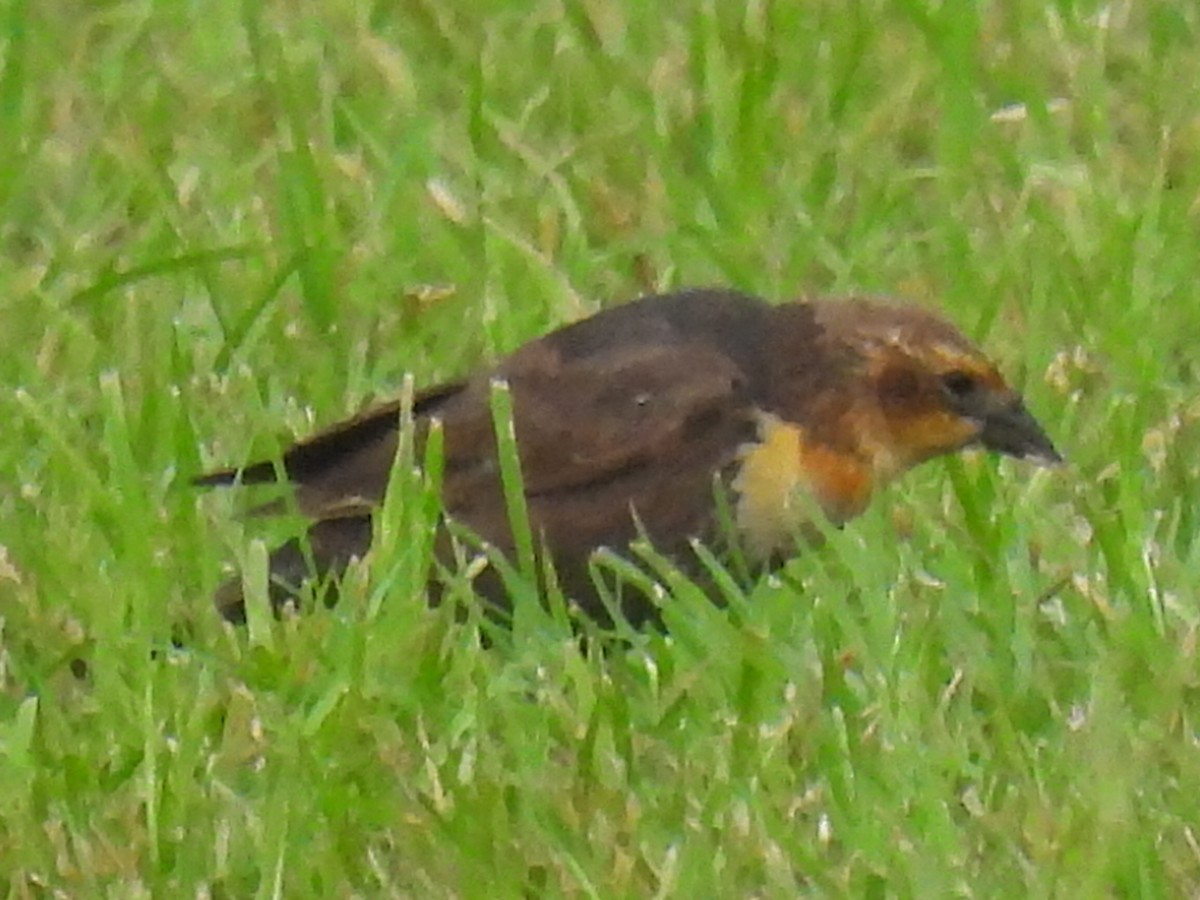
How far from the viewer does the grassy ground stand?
431cm

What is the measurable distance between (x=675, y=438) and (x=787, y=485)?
6.9 inches

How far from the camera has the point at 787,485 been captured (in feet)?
16.5

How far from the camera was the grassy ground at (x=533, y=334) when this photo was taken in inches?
170

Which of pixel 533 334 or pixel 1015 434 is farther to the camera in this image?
pixel 533 334

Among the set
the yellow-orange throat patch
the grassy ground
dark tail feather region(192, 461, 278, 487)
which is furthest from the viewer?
dark tail feather region(192, 461, 278, 487)

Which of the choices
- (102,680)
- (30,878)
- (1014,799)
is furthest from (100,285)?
(1014,799)

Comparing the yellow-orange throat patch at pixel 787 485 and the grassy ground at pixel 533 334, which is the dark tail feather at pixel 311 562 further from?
the yellow-orange throat patch at pixel 787 485

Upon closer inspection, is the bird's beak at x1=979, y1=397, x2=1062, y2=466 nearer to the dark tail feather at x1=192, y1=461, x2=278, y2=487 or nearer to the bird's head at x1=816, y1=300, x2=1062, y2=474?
the bird's head at x1=816, y1=300, x2=1062, y2=474

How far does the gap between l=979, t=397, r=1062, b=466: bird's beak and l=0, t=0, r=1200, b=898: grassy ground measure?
88 mm

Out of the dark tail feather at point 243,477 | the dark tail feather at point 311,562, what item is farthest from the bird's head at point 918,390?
the dark tail feather at point 243,477

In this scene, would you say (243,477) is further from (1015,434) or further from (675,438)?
(1015,434)

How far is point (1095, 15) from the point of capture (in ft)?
23.7

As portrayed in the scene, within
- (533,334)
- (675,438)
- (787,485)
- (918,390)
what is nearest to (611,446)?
(675,438)

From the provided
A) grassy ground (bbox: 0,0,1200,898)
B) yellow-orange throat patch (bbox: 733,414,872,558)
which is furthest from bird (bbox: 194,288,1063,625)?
grassy ground (bbox: 0,0,1200,898)
